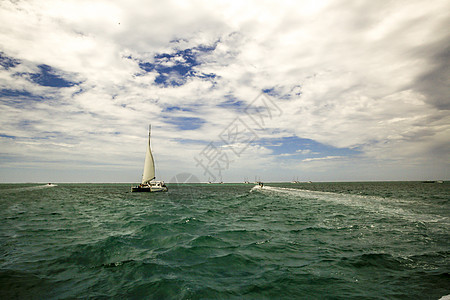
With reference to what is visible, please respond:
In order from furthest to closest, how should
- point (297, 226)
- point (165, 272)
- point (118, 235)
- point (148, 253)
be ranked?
point (297, 226) → point (118, 235) → point (148, 253) → point (165, 272)

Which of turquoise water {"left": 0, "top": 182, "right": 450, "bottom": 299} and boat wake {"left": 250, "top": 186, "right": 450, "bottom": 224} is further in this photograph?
boat wake {"left": 250, "top": 186, "right": 450, "bottom": 224}

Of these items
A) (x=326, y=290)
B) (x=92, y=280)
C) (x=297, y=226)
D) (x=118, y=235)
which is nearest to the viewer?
(x=326, y=290)

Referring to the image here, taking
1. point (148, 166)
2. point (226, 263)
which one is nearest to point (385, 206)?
point (226, 263)

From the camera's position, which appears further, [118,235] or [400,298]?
[118,235]

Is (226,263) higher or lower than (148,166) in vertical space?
lower

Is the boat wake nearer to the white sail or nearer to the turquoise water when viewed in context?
the turquoise water

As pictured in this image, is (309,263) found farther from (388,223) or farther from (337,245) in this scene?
(388,223)

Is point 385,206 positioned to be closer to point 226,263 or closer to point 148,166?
point 226,263

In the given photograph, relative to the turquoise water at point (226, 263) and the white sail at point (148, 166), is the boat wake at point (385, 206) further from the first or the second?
the white sail at point (148, 166)

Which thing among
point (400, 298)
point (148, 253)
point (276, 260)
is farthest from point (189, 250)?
point (400, 298)

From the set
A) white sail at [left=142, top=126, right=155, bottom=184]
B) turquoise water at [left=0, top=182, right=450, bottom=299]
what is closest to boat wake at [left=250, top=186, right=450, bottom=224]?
turquoise water at [left=0, top=182, right=450, bottom=299]

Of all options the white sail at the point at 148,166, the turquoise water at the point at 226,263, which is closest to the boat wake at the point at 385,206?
the turquoise water at the point at 226,263

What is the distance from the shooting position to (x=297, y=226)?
17.8 metres

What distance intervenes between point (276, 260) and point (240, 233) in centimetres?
545
